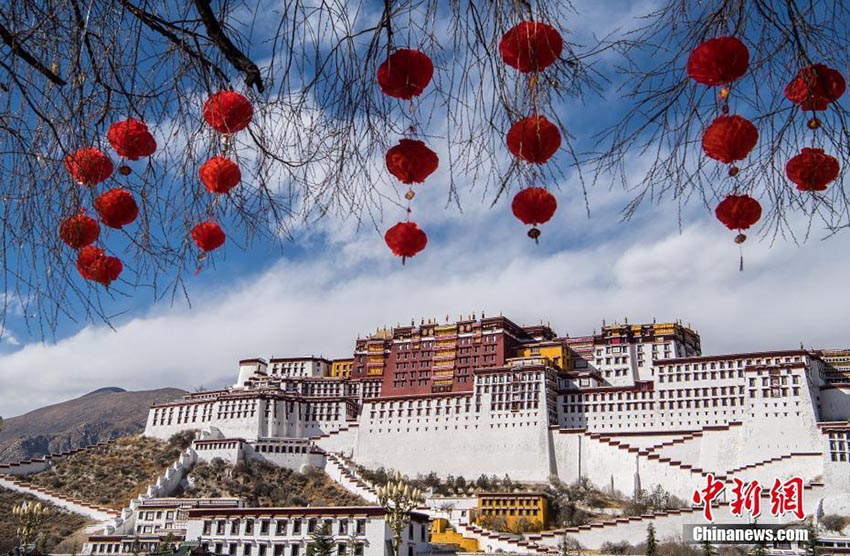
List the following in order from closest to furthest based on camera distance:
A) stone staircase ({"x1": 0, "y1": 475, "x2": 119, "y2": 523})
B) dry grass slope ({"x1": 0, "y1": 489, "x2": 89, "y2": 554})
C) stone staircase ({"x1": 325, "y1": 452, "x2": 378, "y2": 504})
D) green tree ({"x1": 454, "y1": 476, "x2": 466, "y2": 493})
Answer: dry grass slope ({"x1": 0, "y1": 489, "x2": 89, "y2": 554})
stone staircase ({"x1": 0, "y1": 475, "x2": 119, "y2": 523})
stone staircase ({"x1": 325, "y1": 452, "x2": 378, "y2": 504})
green tree ({"x1": 454, "y1": 476, "x2": 466, "y2": 493})

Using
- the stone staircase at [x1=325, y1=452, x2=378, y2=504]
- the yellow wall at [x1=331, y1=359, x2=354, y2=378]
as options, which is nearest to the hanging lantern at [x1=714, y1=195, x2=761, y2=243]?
the stone staircase at [x1=325, y1=452, x2=378, y2=504]

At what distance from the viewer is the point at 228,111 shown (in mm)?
4762

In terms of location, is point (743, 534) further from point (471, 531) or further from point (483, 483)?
point (483, 483)

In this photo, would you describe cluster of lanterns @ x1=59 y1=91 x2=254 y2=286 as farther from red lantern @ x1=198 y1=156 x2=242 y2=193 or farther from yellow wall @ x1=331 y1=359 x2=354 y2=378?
yellow wall @ x1=331 y1=359 x2=354 y2=378

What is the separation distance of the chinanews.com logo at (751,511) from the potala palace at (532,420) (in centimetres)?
82

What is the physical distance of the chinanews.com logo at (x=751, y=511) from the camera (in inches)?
1447

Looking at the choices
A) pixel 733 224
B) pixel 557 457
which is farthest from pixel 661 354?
pixel 733 224

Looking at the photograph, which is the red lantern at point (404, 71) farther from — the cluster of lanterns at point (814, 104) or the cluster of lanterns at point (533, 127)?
the cluster of lanterns at point (814, 104)

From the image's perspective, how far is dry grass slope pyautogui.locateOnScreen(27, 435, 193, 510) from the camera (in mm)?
62253

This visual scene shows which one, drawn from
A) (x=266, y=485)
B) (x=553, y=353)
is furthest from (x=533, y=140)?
(x=553, y=353)

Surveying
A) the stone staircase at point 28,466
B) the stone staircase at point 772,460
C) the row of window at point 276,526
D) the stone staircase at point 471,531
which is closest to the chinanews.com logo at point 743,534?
the stone staircase at point 471,531

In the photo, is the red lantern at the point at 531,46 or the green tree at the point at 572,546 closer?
the red lantern at the point at 531,46

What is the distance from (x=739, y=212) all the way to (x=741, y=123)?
2.20ft

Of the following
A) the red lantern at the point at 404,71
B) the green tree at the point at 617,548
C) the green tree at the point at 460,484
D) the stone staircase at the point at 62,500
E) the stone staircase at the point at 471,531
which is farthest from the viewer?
the green tree at the point at 460,484
